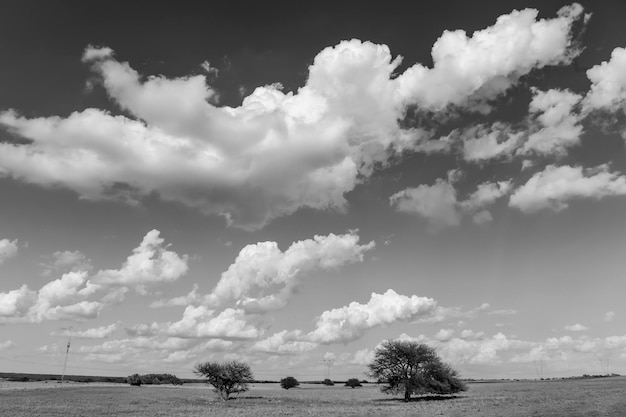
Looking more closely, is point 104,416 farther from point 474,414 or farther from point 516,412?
point 516,412

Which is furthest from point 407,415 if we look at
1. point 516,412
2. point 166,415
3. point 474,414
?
point 166,415

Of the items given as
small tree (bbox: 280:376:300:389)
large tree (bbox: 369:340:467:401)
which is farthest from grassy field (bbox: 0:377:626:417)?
small tree (bbox: 280:376:300:389)

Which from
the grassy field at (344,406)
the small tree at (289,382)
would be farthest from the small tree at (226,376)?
the small tree at (289,382)

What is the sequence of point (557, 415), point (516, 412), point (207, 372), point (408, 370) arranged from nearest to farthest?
point (557, 415)
point (516, 412)
point (408, 370)
point (207, 372)

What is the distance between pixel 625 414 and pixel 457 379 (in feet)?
210

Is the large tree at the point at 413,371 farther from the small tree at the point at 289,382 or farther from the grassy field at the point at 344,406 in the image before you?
the small tree at the point at 289,382

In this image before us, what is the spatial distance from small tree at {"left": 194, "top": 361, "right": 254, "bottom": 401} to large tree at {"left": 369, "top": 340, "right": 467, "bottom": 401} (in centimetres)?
2876

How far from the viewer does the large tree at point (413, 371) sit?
95312mm

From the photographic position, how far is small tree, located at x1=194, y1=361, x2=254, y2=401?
340ft

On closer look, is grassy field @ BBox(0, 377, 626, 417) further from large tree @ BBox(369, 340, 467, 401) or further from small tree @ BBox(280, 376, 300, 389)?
small tree @ BBox(280, 376, 300, 389)

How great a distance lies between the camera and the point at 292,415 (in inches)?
2137

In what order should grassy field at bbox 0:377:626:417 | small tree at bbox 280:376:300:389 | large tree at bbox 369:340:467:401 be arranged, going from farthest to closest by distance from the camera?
small tree at bbox 280:376:300:389
large tree at bbox 369:340:467:401
grassy field at bbox 0:377:626:417

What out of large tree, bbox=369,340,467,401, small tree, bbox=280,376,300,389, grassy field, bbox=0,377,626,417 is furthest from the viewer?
small tree, bbox=280,376,300,389

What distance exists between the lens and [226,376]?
10350 centimetres
